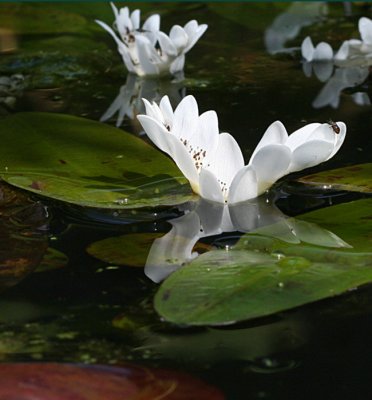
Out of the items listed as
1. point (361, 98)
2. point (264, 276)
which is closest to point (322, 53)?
point (361, 98)

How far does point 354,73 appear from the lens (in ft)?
7.49

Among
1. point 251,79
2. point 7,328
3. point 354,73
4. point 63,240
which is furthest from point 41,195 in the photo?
point 354,73

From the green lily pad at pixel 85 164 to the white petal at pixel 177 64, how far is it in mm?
502

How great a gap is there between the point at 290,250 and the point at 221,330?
0.21 metres

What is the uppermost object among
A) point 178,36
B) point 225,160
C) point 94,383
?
point 178,36

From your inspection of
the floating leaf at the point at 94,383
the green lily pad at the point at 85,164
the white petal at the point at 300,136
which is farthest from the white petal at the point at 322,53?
the floating leaf at the point at 94,383

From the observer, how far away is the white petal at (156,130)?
139 cm

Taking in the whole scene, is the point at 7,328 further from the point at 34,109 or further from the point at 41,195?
the point at 34,109

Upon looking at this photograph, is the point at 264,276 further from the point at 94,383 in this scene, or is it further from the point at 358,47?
the point at 358,47

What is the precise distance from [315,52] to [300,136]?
0.96 meters

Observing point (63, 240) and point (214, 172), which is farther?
point (214, 172)

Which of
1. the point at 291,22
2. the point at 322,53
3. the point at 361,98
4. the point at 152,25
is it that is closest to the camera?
the point at 361,98

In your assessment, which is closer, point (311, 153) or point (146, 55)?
point (311, 153)

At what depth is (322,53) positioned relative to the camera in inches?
93.2
